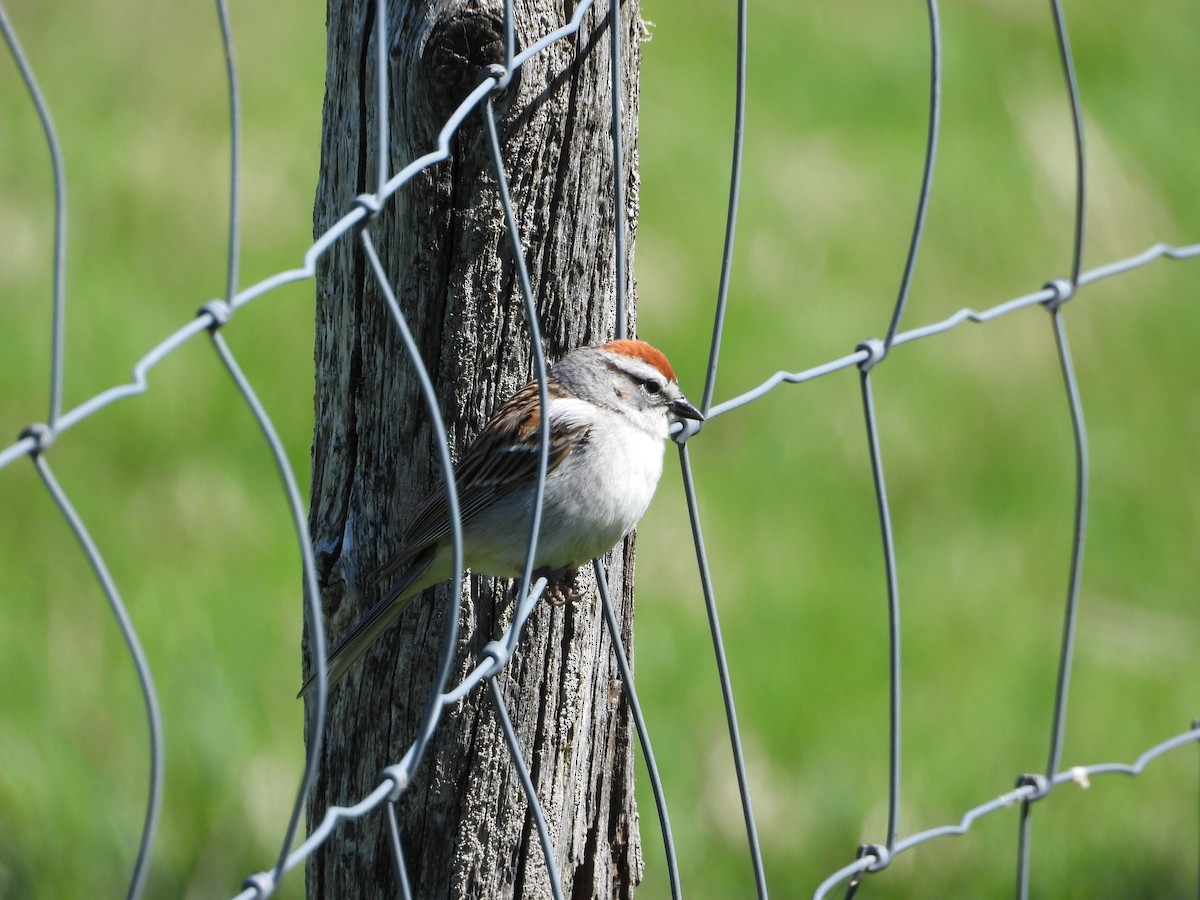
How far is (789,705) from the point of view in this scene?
5078 millimetres

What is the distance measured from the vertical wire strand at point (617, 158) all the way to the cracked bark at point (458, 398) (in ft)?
0.23

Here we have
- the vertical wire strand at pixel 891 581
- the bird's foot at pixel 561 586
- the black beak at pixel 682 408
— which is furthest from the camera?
the black beak at pixel 682 408

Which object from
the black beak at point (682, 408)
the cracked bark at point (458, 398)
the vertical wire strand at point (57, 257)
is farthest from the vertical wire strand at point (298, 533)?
the black beak at point (682, 408)

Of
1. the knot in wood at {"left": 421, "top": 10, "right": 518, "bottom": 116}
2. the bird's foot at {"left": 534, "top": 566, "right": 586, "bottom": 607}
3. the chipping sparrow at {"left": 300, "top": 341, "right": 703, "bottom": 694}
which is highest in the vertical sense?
the knot in wood at {"left": 421, "top": 10, "right": 518, "bottom": 116}

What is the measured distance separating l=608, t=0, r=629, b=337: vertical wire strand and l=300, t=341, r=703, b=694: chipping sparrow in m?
0.16

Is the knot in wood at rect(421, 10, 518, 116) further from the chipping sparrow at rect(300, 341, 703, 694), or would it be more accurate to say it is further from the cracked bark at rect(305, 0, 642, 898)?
the chipping sparrow at rect(300, 341, 703, 694)

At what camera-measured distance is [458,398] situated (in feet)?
8.51

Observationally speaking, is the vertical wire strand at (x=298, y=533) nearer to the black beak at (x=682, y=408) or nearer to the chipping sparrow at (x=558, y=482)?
the chipping sparrow at (x=558, y=482)

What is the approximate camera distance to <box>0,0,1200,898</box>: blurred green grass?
455cm

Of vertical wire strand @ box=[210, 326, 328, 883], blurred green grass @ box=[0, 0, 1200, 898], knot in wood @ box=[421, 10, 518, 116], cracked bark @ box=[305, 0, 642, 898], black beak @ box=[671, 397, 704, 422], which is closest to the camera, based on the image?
vertical wire strand @ box=[210, 326, 328, 883]

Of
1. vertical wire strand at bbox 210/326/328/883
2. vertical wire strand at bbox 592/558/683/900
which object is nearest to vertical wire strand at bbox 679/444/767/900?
vertical wire strand at bbox 592/558/683/900

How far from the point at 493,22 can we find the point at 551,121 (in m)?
0.21

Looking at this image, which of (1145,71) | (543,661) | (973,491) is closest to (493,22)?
(543,661)

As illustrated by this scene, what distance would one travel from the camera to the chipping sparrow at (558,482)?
266 centimetres
